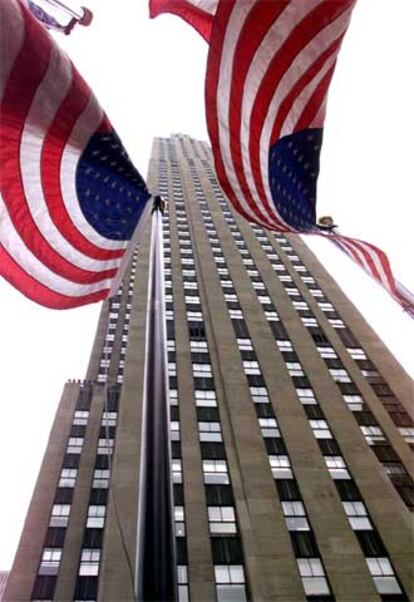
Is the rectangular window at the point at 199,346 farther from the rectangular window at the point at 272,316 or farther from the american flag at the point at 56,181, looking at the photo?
the american flag at the point at 56,181

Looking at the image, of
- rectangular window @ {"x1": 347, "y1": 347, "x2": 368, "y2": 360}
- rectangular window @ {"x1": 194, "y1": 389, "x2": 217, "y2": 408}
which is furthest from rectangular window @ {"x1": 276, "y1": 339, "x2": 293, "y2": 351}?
rectangular window @ {"x1": 194, "y1": 389, "x2": 217, "y2": 408}

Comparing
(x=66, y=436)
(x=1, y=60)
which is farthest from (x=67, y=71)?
(x=66, y=436)

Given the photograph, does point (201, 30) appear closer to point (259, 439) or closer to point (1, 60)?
point (1, 60)

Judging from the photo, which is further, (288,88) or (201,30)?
(201,30)

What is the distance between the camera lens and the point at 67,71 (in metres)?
8.23

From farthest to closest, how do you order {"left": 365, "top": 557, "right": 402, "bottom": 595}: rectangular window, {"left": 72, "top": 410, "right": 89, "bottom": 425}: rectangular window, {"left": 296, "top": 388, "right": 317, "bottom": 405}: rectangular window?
{"left": 72, "top": 410, "right": 89, "bottom": 425}: rectangular window, {"left": 296, "top": 388, "right": 317, "bottom": 405}: rectangular window, {"left": 365, "top": 557, "right": 402, "bottom": 595}: rectangular window

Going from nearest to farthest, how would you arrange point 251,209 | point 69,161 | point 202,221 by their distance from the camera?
point 69,161
point 251,209
point 202,221

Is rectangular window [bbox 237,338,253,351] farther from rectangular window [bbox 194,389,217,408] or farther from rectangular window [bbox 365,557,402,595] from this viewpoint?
rectangular window [bbox 365,557,402,595]

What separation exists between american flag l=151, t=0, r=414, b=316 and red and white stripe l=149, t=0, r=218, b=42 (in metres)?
0.02

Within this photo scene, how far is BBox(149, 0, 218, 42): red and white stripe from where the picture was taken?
10.3 meters

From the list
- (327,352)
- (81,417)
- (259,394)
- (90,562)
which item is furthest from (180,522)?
(327,352)

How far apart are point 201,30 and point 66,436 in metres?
31.2

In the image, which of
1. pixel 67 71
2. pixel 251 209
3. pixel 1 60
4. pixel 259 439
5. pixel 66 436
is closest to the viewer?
pixel 1 60

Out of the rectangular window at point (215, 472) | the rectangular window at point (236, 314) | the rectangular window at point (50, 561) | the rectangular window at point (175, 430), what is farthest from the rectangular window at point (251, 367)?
the rectangular window at point (50, 561)
